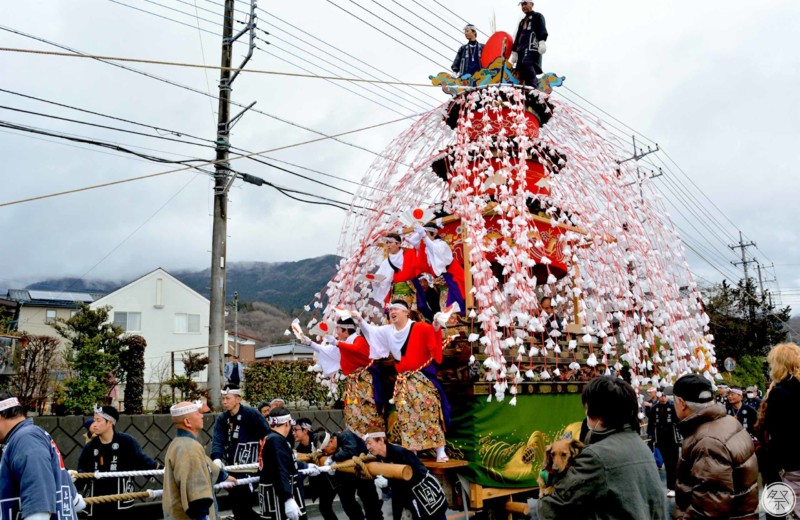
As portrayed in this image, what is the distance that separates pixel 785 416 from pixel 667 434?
5552mm

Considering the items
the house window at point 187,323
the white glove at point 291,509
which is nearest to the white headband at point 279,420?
the white glove at point 291,509

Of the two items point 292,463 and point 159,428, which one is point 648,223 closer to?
point 292,463

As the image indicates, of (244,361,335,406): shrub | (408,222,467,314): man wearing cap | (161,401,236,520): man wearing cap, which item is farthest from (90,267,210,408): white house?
(161,401,236,520): man wearing cap

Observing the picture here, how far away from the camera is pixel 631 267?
257 inches

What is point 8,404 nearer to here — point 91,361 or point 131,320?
point 91,361

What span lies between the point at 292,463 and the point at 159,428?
529 centimetres

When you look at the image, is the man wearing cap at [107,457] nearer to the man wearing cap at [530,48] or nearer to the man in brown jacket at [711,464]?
the man in brown jacket at [711,464]

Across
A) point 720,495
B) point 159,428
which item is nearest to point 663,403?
point 720,495

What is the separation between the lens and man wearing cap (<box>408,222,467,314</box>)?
248 inches

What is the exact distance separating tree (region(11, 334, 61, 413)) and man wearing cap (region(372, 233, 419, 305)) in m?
7.23

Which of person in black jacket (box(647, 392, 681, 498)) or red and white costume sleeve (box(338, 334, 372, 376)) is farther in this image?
person in black jacket (box(647, 392, 681, 498))

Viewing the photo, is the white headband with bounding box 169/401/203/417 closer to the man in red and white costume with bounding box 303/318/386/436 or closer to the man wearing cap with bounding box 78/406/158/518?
the man in red and white costume with bounding box 303/318/386/436

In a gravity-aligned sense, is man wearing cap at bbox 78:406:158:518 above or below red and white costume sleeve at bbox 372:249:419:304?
below

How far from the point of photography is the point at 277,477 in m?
5.00
